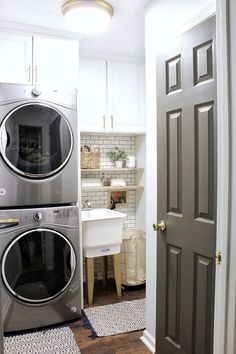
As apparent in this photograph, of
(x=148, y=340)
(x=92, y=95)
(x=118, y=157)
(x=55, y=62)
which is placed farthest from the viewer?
(x=118, y=157)

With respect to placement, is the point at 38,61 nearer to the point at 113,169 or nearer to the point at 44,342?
the point at 113,169

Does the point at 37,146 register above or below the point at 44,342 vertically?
above

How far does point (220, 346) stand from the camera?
1.27 meters

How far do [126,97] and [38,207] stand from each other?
62.2 inches

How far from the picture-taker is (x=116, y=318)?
2.61 m

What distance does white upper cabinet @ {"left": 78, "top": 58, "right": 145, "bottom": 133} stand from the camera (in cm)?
314

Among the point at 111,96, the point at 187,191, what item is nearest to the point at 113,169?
the point at 111,96

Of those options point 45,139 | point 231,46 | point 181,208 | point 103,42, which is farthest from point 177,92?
point 103,42

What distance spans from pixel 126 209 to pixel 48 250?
4.57ft

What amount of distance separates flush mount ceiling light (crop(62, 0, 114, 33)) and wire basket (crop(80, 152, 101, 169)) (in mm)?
1304

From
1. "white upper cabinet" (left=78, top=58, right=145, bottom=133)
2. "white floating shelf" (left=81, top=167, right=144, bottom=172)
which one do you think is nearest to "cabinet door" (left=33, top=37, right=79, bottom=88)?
"white upper cabinet" (left=78, top=58, right=145, bottom=133)

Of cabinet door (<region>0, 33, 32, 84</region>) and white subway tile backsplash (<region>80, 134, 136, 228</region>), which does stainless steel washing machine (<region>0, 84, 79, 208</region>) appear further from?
white subway tile backsplash (<region>80, 134, 136, 228</region>)

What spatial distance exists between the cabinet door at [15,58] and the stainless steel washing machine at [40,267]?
1116 millimetres

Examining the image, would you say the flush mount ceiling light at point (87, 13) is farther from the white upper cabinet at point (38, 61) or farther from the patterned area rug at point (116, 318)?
the patterned area rug at point (116, 318)
